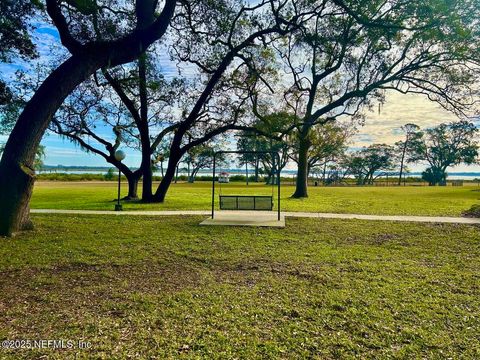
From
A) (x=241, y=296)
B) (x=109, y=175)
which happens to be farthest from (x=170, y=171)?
(x=109, y=175)

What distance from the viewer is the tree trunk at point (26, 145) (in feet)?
21.6

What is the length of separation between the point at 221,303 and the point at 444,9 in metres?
9.77

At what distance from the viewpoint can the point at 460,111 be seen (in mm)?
14578

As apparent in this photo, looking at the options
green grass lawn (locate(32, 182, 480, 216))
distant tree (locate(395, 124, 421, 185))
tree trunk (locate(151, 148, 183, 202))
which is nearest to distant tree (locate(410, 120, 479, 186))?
distant tree (locate(395, 124, 421, 185))

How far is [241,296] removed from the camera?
374cm

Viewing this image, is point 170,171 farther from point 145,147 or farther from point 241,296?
point 241,296

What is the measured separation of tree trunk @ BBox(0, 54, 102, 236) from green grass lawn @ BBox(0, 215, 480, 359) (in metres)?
0.56

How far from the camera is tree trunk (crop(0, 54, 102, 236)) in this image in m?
6.60

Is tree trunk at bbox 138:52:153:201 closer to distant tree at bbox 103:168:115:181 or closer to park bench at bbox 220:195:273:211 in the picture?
park bench at bbox 220:195:273:211

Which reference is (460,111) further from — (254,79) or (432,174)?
(432,174)

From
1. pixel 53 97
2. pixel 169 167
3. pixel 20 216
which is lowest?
pixel 20 216

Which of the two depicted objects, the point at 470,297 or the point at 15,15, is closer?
the point at 470,297

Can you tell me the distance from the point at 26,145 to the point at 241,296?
19.8 feet

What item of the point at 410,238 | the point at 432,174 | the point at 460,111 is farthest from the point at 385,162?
the point at 410,238
